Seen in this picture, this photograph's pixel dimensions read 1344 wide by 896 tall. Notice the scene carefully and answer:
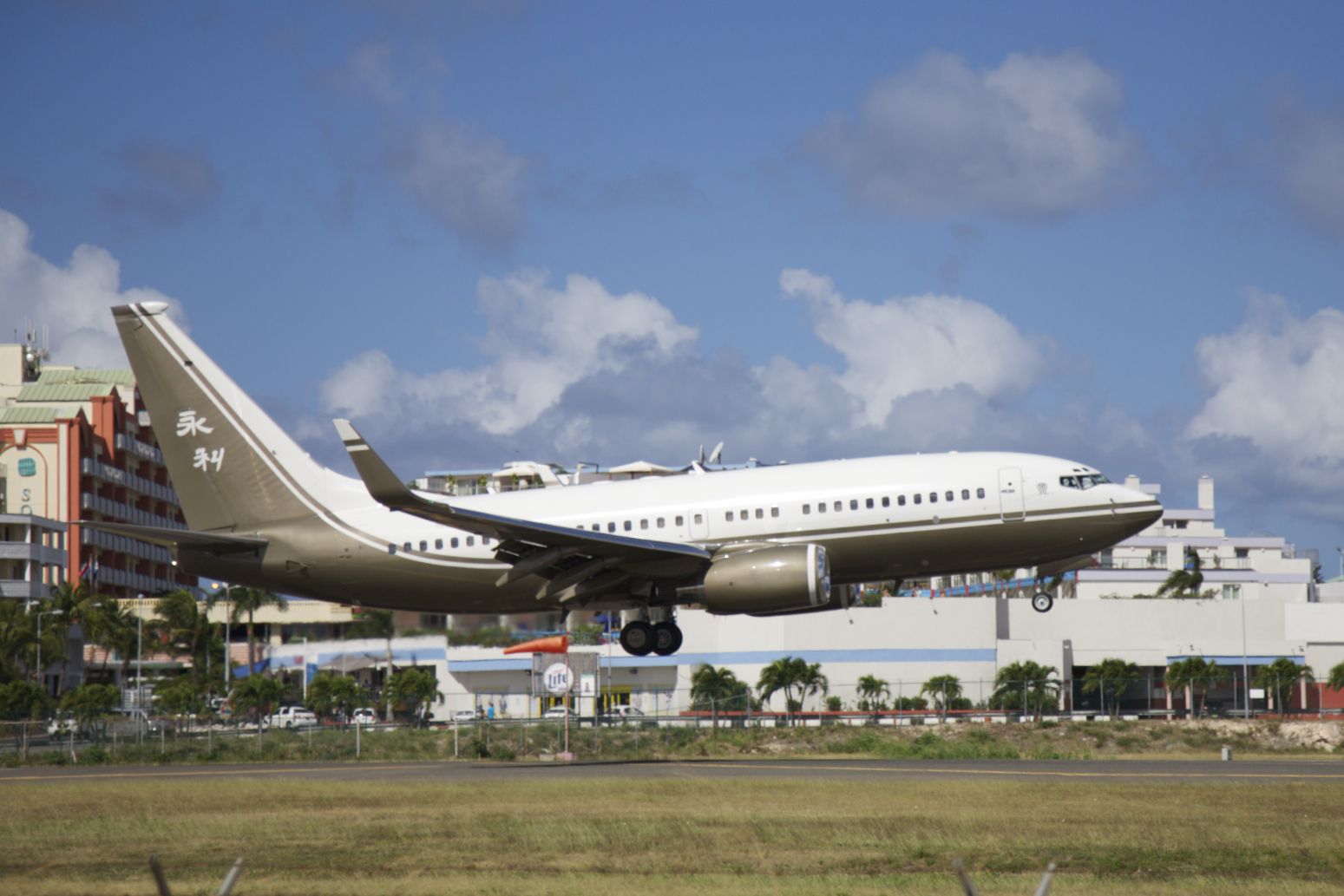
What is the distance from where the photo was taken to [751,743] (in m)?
60.1

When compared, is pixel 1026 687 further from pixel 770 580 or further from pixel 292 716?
pixel 292 716

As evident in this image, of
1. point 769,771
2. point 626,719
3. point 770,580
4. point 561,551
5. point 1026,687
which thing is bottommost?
point 626,719

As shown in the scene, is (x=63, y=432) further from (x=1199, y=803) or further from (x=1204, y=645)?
(x=1199, y=803)

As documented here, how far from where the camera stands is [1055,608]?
4232 inches

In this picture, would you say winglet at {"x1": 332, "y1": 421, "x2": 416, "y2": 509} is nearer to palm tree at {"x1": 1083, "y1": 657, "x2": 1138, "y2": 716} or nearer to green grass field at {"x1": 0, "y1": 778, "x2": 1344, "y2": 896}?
green grass field at {"x1": 0, "y1": 778, "x2": 1344, "y2": 896}

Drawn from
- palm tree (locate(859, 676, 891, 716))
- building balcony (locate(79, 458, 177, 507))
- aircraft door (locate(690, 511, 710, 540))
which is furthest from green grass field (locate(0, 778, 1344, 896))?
building balcony (locate(79, 458, 177, 507))

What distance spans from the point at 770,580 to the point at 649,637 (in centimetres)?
606

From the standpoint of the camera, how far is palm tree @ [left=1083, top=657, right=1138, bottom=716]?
99.2 m

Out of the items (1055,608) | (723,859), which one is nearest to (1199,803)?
(723,859)

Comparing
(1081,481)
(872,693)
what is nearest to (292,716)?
(872,693)

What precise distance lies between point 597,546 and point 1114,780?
1444 cm

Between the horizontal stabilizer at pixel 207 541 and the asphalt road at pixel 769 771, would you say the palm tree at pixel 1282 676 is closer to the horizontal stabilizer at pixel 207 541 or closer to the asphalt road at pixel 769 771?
the asphalt road at pixel 769 771

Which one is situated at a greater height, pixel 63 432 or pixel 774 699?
pixel 63 432

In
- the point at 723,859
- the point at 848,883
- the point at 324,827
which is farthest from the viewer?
the point at 324,827
